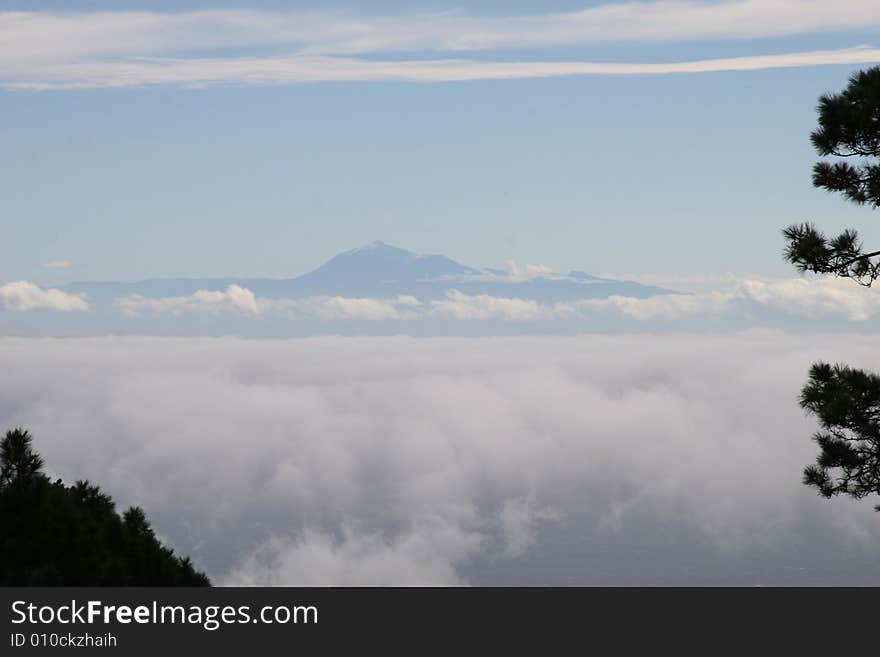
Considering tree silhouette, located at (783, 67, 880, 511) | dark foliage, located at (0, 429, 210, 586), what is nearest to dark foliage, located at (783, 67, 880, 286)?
tree silhouette, located at (783, 67, 880, 511)

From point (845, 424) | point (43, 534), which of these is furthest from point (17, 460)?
point (845, 424)

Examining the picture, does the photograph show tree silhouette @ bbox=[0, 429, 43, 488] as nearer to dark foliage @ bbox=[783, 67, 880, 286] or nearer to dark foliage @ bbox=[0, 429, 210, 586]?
dark foliage @ bbox=[0, 429, 210, 586]

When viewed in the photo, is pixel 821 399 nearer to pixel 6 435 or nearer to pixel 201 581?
pixel 201 581

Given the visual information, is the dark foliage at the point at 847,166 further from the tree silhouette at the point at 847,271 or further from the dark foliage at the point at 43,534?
the dark foliage at the point at 43,534

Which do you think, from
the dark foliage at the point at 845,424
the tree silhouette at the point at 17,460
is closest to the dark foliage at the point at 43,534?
the tree silhouette at the point at 17,460

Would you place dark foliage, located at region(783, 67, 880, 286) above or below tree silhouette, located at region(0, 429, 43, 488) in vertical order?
above

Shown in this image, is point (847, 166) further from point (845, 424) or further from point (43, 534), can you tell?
point (43, 534)

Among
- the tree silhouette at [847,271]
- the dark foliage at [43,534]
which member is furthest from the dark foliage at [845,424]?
the dark foliage at [43,534]

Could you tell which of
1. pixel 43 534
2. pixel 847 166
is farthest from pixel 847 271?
pixel 43 534

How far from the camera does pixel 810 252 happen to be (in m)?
22.5

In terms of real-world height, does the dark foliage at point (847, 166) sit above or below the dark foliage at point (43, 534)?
above

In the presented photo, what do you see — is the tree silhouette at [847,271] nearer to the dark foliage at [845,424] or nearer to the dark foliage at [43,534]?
the dark foliage at [845,424]
